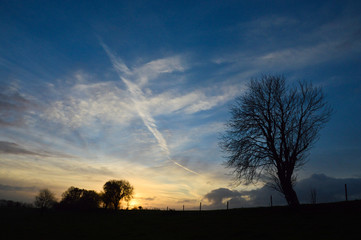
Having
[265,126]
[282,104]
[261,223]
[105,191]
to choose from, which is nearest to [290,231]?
[261,223]

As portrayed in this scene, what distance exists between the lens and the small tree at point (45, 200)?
62.6 metres

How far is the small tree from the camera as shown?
62572 millimetres

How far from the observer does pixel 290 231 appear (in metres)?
16.8

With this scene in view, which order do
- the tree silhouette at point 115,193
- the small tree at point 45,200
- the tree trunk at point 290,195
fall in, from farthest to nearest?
the tree silhouette at point 115,193
the small tree at point 45,200
the tree trunk at point 290,195

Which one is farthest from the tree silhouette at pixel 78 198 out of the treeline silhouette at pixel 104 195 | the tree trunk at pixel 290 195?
the tree trunk at pixel 290 195

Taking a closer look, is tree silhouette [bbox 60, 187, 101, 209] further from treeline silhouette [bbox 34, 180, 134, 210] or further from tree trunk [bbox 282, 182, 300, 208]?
tree trunk [bbox 282, 182, 300, 208]

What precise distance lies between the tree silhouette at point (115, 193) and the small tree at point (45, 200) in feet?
62.1

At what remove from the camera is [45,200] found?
6309 cm

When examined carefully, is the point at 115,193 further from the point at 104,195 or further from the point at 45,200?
the point at 45,200

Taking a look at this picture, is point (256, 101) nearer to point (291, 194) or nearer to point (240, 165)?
point (240, 165)

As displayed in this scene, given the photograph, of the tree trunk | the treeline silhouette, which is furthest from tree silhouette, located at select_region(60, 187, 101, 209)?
the tree trunk

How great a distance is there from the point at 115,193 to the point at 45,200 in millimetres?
23469

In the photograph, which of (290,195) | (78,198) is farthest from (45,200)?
(290,195)

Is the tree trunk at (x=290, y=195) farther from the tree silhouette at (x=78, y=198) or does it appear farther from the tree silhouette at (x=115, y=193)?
the tree silhouette at (x=115, y=193)
